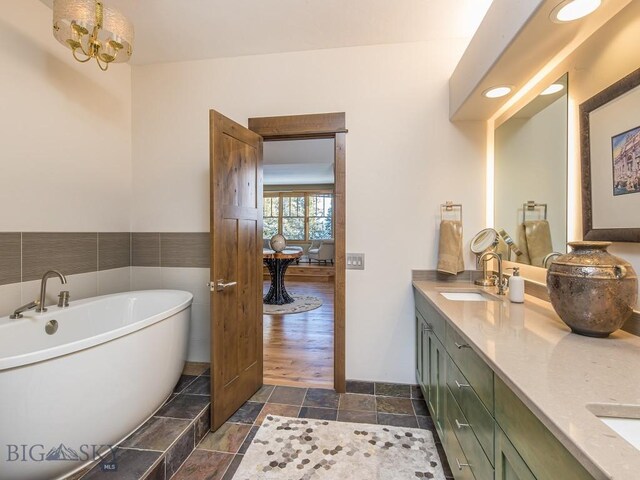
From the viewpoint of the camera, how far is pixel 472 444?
121 centimetres

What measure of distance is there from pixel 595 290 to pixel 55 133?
3136 millimetres

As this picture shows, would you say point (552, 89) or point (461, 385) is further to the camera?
point (552, 89)

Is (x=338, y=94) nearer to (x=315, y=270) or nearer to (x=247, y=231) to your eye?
(x=247, y=231)

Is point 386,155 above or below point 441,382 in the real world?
above

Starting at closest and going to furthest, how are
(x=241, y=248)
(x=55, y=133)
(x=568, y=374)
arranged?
(x=568, y=374) → (x=55, y=133) → (x=241, y=248)

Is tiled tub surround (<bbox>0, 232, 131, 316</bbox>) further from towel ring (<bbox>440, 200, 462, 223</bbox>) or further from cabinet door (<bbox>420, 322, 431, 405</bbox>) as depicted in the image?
towel ring (<bbox>440, 200, 462, 223</bbox>)

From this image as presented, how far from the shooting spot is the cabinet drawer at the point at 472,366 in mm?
1065

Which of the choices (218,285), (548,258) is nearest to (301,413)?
(218,285)

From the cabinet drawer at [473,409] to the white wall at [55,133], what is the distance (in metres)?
2.63

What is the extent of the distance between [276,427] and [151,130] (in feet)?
8.64

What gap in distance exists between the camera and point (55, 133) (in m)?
2.12

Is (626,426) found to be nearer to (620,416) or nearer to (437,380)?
(620,416)

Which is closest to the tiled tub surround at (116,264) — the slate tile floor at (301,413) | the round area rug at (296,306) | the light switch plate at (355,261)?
the slate tile floor at (301,413)

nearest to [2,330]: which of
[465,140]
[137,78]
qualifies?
[137,78]
